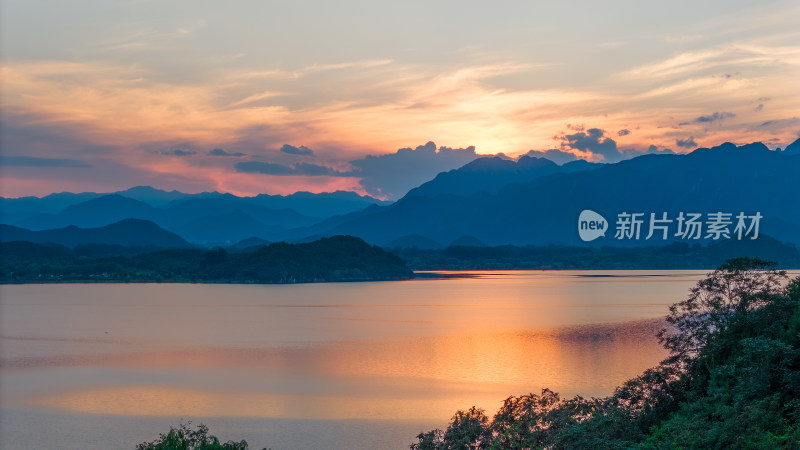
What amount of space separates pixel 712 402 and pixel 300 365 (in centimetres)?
4204

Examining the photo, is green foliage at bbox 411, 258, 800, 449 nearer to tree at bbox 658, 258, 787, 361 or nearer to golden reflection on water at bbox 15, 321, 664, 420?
tree at bbox 658, 258, 787, 361

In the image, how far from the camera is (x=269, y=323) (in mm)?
95312

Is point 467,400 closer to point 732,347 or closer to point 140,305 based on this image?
point 732,347

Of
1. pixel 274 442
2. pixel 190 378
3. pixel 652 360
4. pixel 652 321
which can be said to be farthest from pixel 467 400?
pixel 652 321

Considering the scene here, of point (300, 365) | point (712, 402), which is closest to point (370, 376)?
point (300, 365)

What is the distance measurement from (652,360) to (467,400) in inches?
721

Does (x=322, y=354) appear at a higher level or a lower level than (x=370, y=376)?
lower

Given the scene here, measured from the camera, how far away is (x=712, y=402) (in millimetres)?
22641

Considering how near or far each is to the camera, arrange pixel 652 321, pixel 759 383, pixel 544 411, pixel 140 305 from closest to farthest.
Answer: pixel 759 383, pixel 544 411, pixel 652 321, pixel 140 305

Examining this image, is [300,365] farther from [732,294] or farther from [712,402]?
[712,402]

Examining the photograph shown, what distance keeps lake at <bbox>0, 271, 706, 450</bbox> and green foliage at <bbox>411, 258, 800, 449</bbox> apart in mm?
10876

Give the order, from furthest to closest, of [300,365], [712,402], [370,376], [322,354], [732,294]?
1. [322,354]
2. [300,365]
3. [370,376]
4. [732,294]
5. [712,402]

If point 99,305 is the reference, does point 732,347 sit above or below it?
above

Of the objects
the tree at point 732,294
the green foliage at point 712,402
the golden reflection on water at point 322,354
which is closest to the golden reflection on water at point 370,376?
the golden reflection on water at point 322,354
